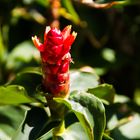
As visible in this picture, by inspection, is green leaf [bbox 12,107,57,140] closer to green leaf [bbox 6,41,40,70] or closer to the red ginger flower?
the red ginger flower

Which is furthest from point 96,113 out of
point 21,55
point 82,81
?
point 21,55

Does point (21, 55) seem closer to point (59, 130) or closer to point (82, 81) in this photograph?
point (82, 81)

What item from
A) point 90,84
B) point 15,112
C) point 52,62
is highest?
point 52,62

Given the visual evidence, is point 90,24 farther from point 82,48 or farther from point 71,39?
point 71,39

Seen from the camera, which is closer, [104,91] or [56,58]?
[56,58]

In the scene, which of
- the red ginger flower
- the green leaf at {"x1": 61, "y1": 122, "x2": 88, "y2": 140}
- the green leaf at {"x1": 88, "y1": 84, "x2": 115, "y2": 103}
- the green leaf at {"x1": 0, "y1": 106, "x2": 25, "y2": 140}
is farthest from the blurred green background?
the red ginger flower

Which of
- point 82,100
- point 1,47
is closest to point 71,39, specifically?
point 82,100
